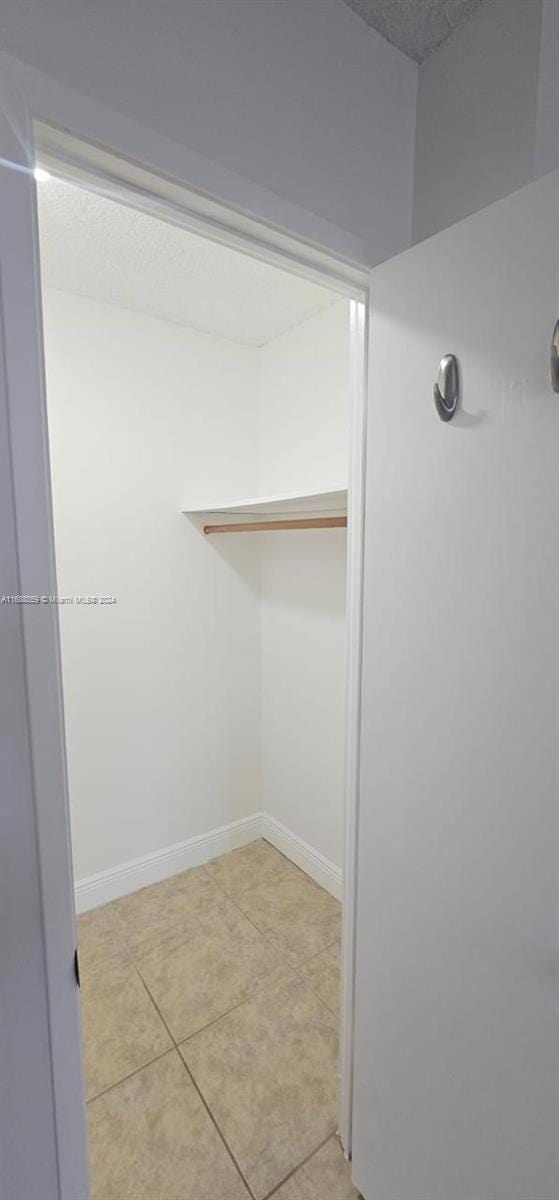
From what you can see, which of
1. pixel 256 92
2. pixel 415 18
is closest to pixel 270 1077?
pixel 256 92

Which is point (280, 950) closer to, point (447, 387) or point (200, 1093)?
point (200, 1093)

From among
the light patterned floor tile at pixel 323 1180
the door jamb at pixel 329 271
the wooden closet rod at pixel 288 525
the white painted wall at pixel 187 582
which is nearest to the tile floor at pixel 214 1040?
the light patterned floor tile at pixel 323 1180

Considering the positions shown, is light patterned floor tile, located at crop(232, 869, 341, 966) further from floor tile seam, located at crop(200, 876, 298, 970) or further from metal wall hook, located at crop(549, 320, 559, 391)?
metal wall hook, located at crop(549, 320, 559, 391)

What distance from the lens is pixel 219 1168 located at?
4.15ft

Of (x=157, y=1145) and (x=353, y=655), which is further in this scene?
(x=157, y=1145)

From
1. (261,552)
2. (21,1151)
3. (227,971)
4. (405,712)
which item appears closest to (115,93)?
(405,712)

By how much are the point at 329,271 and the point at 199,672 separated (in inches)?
71.2

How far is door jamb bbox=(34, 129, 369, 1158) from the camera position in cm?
72

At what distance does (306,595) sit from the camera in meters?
2.26

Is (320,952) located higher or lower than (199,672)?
lower

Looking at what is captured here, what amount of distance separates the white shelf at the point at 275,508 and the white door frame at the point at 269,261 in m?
0.45

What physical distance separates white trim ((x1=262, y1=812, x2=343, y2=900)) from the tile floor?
0.18ft

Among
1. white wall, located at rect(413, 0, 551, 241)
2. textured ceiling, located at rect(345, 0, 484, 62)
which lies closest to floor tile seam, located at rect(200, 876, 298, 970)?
white wall, located at rect(413, 0, 551, 241)

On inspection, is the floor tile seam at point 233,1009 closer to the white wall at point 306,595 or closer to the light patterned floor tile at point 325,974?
the light patterned floor tile at point 325,974
